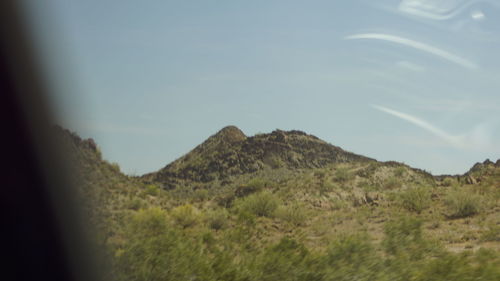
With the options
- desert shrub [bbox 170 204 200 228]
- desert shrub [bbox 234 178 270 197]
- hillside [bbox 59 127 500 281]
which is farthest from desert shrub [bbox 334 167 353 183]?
desert shrub [bbox 170 204 200 228]

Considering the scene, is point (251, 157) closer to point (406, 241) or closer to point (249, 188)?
point (249, 188)

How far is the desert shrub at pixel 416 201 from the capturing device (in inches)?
1315

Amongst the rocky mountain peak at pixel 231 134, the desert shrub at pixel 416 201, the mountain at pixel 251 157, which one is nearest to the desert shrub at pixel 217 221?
the desert shrub at pixel 416 201

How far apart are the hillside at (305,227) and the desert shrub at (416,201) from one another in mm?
85

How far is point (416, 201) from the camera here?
1335 inches

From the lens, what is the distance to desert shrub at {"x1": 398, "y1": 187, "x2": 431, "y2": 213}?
33.4 metres

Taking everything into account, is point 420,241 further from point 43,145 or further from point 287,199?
point 287,199

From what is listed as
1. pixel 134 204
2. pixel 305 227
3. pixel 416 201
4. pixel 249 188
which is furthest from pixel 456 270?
pixel 249 188

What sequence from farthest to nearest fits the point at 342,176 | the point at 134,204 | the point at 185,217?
the point at 342,176 < the point at 134,204 < the point at 185,217

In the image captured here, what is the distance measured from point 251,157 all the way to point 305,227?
56354 millimetres

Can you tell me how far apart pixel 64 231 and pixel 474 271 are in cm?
769

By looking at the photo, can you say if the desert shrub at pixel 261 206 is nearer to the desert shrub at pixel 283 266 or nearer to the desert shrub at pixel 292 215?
the desert shrub at pixel 292 215

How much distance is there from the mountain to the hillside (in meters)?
5.82

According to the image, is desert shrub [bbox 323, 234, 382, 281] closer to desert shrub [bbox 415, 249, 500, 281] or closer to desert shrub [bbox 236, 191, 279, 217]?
desert shrub [bbox 415, 249, 500, 281]
